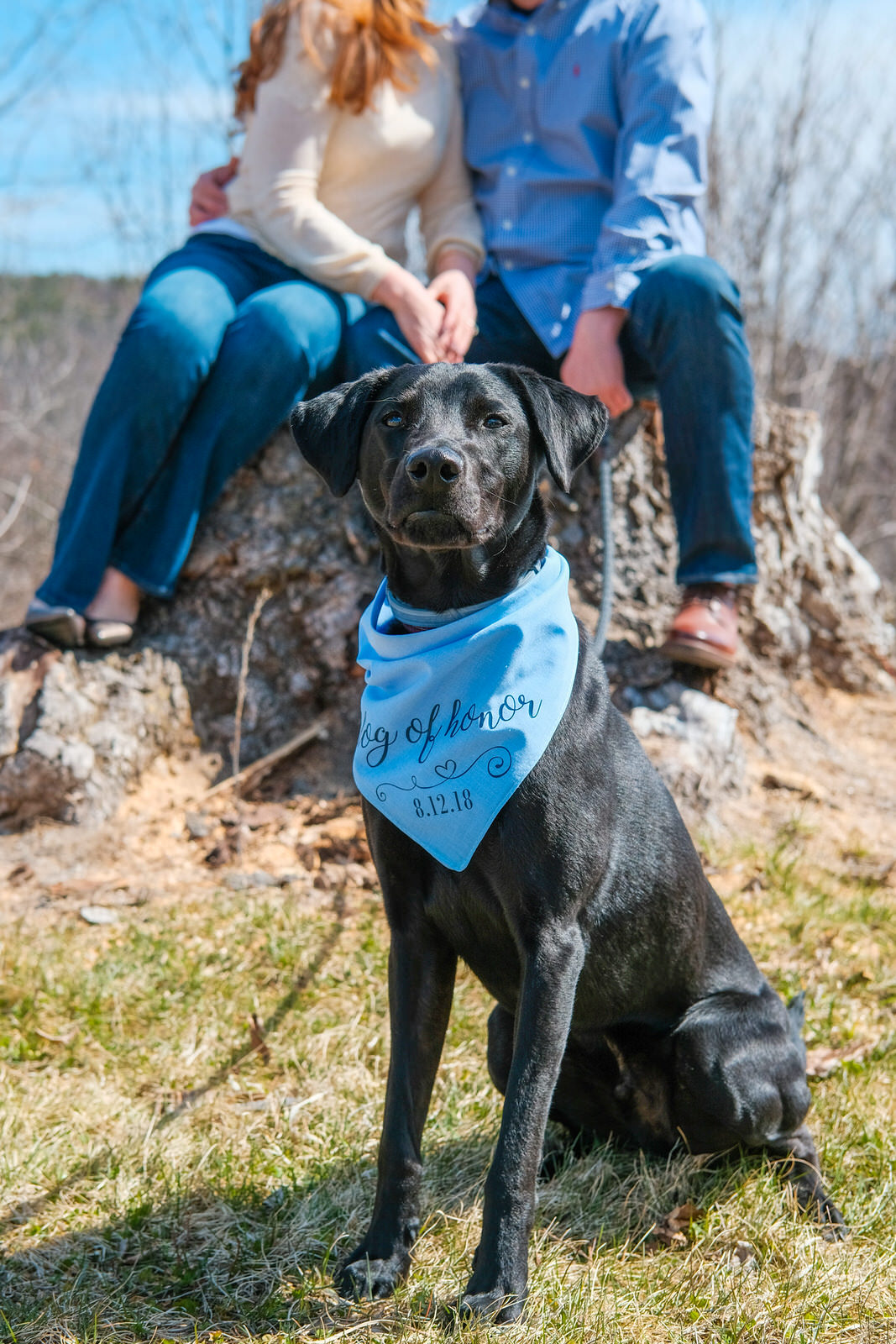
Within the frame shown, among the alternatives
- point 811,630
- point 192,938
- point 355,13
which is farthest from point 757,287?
point 192,938

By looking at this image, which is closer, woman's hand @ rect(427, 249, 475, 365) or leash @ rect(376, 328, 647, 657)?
woman's hand @ rect(427, 249, 475, 365)

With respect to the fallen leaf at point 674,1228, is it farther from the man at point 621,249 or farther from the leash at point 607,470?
the man at point 621,249

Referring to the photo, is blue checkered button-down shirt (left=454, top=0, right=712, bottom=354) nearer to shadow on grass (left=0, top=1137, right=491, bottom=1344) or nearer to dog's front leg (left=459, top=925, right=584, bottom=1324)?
dog's front leg (left=459, top=925, right=584, bottom=1324)

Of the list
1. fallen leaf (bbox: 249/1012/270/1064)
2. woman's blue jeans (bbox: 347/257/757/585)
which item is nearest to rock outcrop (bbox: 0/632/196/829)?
fallen leaf (bbox: 249/1012/270/1064)

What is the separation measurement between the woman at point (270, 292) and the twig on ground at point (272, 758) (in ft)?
2.12

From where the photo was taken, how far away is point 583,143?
12.6 ft

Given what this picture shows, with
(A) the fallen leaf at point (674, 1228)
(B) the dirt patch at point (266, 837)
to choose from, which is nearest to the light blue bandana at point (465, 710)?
(A) the fallen leaf at point (674, 1228)

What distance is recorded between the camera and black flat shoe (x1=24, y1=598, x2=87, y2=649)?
3.76m

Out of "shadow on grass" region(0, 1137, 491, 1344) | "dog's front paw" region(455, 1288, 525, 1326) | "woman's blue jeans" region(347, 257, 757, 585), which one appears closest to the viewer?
"dog's front paw" region(455, 1288, 525, 1326)

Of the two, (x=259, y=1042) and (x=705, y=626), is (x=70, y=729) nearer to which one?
(x=259, y=1042)

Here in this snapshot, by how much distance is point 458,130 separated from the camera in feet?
13.3

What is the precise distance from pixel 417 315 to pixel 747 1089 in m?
2.53

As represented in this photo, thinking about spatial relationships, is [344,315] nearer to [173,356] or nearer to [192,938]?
[173,356]

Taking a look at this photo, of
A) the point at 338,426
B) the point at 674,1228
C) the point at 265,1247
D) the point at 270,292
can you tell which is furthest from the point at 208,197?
the point at 674,1228
